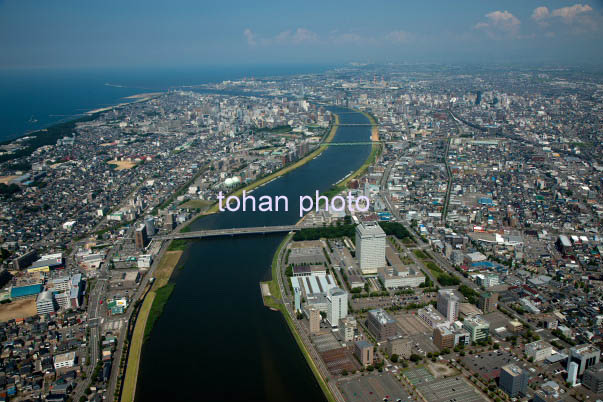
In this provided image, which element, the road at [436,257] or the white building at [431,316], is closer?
the white building at [431,316]

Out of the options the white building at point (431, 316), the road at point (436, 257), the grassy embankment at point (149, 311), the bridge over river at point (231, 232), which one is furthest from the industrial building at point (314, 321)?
the bridge over river at point (231, 232)

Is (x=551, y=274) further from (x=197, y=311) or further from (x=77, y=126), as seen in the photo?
(x=77, y=126)

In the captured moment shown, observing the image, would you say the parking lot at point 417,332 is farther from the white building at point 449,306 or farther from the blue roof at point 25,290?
the blue roof at point 25,290

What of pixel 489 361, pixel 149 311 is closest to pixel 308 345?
pixel 489 361

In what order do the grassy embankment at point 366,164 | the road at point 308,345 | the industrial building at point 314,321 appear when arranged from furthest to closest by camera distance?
the grassy embankment at point 366,164 → the industrial building at point 314,321 → the road at point 308,345

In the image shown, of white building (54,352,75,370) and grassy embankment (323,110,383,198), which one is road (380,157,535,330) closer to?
grassy embankment (323,110,383,198)

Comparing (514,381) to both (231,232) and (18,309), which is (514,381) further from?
Result: (18,309)

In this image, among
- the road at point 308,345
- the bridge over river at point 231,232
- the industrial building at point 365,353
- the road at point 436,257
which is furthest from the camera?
the bridge over river at point 231,232

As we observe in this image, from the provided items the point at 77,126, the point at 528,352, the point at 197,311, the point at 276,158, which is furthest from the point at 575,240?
the point at 77,126
